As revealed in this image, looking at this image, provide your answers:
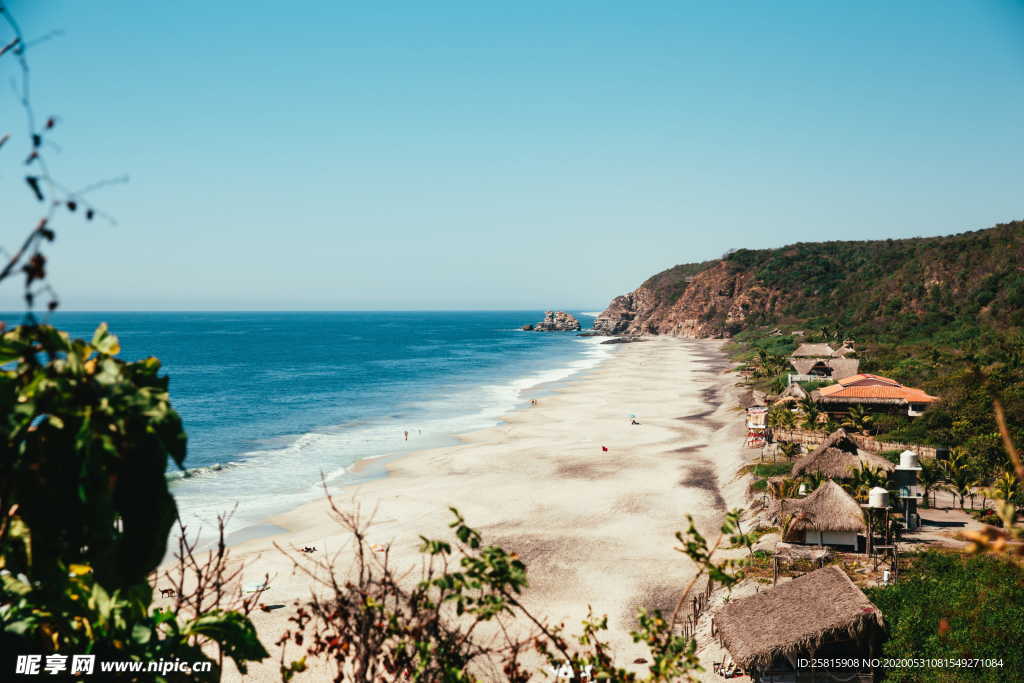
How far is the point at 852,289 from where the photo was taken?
383 feet

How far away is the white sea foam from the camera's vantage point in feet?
107

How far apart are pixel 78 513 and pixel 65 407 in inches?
19.9

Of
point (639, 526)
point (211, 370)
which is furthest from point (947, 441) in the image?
point (211, 370)

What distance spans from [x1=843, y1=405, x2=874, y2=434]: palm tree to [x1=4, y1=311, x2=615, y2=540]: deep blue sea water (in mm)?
26495

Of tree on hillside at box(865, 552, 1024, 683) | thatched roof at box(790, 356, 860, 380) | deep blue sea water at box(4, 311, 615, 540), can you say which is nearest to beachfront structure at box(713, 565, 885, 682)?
tree on hillside at box(865, 552, 1024, 683)

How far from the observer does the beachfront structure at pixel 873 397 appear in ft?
133

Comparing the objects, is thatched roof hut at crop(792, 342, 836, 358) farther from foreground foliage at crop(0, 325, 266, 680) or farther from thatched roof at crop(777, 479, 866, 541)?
foreground foliage at crop(0, 325, 266, 680)

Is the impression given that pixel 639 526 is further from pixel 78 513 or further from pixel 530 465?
pixel 78 513

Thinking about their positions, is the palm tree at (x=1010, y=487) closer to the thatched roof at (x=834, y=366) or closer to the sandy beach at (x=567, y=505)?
the sandy beach at (x=567, y=505)

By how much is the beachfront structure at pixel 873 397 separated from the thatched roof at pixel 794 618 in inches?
1060

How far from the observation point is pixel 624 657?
1819 centimetres

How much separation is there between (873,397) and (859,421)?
381cm

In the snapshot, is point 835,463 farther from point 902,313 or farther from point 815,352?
point 902,313

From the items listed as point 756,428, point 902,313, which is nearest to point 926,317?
point 902,313
